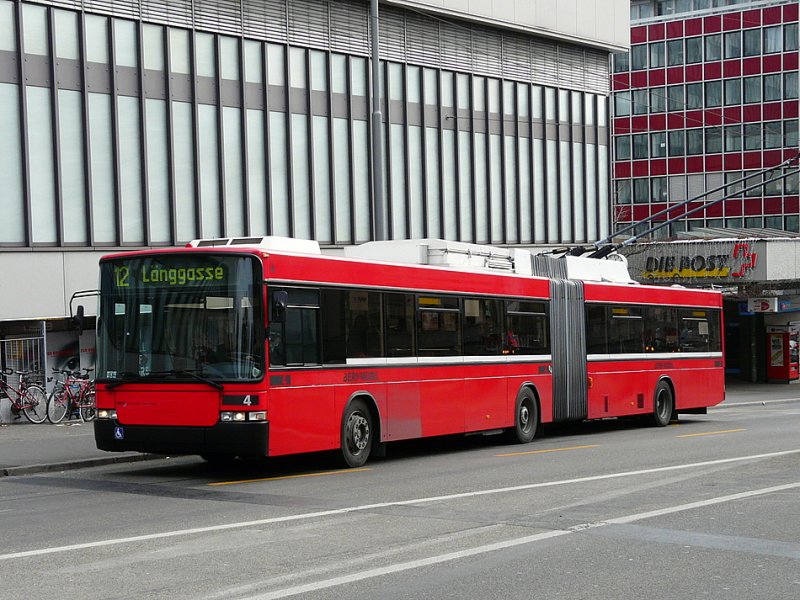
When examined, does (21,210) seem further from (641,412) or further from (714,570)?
(714,570)

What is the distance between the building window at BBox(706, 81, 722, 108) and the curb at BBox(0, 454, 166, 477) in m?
69.0

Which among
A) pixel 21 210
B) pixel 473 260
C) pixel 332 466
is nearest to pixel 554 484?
pixel 332 466

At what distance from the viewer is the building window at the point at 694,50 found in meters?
81.2

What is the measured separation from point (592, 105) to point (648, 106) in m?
42.3

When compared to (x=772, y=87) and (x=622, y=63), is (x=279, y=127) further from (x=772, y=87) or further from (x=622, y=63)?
(x=622, y=63)

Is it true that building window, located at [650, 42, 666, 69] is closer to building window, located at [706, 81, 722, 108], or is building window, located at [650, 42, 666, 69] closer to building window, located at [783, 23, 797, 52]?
building window, located at [706, 81, 722, 108]

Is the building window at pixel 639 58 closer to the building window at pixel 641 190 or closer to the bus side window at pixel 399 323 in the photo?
the building window at pixel 641 190

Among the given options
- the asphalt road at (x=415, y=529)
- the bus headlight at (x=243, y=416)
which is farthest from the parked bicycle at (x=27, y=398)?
the bus headlight at (x=243, y=416)

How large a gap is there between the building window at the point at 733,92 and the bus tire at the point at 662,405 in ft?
195

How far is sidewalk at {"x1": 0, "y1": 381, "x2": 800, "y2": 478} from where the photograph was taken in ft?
52.8

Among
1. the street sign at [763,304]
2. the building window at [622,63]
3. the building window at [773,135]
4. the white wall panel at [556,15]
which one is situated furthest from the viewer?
the building window at [622,63]

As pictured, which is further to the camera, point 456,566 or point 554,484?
point 554,484

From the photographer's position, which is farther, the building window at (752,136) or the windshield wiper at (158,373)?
the building window at (752,136)

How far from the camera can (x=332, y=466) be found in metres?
16.1
